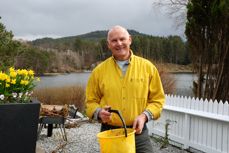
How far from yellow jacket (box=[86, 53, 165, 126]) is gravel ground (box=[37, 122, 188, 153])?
359 centimetres

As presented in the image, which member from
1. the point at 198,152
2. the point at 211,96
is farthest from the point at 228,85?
the point at 198,152

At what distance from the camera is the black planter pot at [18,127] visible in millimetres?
3588

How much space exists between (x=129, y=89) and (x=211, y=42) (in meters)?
6.59

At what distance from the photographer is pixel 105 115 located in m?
2.52

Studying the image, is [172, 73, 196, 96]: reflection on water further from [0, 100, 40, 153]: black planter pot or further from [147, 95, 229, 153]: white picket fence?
[0, 100, 40, 153]: black planter pot

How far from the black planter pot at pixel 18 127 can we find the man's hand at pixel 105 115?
1294 millimetres

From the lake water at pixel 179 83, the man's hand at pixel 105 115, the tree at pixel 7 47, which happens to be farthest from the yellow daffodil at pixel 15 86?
the lake water at pixel 179 83

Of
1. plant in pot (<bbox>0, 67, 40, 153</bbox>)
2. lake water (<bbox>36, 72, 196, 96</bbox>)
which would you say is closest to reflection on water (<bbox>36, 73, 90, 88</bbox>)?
lake water (<bbox>36, 72, 196, 96</bbox>)

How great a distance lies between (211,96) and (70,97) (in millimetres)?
4837

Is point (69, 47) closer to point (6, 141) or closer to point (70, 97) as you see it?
point (70, 97)

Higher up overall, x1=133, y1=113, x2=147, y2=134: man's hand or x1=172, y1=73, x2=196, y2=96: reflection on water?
x1=133, y1=113, x2=147, y2=134: man's hand

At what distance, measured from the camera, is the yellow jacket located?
8.59 feet

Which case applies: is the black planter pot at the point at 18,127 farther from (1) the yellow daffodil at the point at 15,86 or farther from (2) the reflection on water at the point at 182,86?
(2) the reflection on water at the point at 182,86

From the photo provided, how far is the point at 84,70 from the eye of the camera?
132 feet
